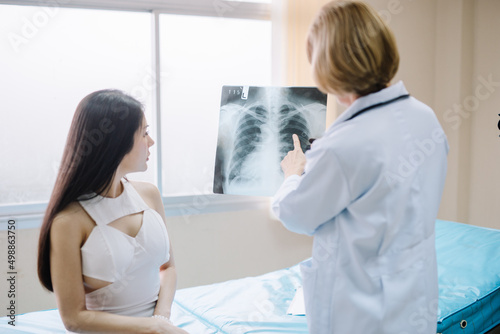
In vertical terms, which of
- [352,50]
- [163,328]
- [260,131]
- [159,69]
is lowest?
[163,328]

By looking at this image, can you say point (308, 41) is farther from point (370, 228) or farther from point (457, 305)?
point (457, 305)

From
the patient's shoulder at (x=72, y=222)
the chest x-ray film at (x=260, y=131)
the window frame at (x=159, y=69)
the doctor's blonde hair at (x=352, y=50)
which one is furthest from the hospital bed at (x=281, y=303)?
the doctor's blonde hair at (x=352, y=50)

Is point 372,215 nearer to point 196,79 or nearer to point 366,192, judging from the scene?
point 366,192

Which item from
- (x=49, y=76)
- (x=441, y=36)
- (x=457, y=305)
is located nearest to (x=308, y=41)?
(x=457, y=305)

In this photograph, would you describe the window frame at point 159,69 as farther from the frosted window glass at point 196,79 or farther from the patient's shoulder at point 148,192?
the patient's shoulder at point 148,192

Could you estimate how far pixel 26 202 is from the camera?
8.87 feet

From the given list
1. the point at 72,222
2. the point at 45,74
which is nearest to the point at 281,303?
the point at 72,222

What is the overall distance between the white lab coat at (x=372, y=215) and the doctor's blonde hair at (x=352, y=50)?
48 millimetres

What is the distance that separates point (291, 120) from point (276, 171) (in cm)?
22

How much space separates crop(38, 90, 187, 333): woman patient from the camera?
4.35ft

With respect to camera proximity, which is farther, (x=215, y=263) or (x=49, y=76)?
(x=215, y=263)

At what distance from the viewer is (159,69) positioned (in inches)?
116

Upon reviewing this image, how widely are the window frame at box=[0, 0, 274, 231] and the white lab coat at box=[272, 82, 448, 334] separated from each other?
6.31 ft

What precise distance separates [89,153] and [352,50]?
0.77 meters
